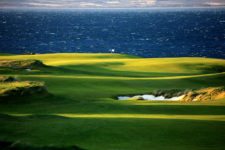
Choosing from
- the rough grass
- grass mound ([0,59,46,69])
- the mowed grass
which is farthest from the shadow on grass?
grass mound ([0,59,46,69])

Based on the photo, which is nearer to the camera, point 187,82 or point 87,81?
point 87,81

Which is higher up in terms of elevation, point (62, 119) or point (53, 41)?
point (62, 119)

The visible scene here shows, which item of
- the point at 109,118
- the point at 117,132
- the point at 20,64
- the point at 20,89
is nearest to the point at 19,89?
the point at 20,89

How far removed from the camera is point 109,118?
22.9m

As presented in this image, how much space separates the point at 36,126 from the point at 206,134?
6.25 metres

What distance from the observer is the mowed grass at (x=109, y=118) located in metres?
18.7

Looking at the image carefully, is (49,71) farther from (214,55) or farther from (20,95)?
(214,55)

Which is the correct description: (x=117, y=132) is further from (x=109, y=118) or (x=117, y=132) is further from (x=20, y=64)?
(x=20, y=64)

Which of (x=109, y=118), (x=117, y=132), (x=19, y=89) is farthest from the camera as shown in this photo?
(x=19, y=89)

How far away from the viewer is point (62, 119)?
22250 mm

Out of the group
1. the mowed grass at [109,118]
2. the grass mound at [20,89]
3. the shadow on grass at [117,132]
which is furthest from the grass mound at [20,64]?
the shadow on grass at [117,132]

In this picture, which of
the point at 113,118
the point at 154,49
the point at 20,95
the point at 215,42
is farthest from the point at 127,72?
the point at 215,42

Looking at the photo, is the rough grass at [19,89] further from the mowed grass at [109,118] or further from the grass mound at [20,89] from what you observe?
the mowed grass at [109,118]

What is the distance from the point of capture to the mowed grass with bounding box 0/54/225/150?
18.7 meters
